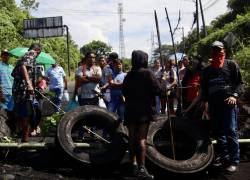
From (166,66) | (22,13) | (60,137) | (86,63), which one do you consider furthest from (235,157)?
(22,13)

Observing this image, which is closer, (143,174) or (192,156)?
(143,174)

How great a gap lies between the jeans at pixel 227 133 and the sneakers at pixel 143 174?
1.32 metres

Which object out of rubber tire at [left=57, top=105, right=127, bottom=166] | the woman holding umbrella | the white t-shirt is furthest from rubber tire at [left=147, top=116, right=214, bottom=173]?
the woman holding umbrella

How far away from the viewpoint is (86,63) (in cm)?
923

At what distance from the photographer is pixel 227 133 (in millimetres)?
7012

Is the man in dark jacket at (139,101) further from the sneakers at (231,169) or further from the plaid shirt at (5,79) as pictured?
the plaid shirt at (5,79)

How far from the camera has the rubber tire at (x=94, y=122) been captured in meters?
6.90

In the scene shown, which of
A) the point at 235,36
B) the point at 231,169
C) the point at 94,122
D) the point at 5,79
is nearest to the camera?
the point at 231,169


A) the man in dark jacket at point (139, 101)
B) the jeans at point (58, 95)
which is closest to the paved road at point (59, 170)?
the man in dark jacket at point (139, 101)

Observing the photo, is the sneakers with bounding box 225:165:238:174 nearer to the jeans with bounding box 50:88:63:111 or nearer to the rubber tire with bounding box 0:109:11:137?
the rubber tire with bounding box 0:109:11:137

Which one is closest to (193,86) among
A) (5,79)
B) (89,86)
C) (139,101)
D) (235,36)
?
(89,86)

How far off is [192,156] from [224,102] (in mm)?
953

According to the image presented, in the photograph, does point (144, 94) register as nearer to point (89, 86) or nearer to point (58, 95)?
point (89, 86)

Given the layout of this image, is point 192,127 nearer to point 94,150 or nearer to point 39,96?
point 94,150
